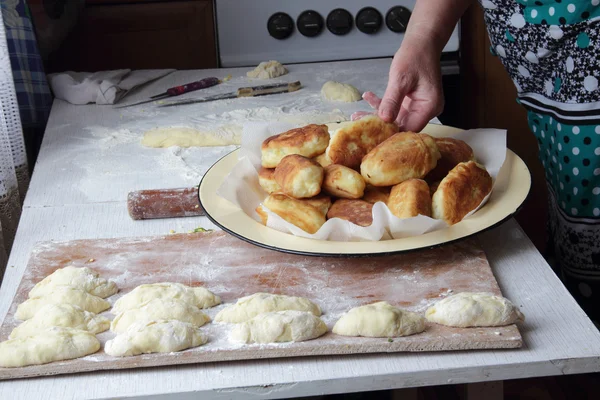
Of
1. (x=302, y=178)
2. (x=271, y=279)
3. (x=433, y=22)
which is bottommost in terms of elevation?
(x=271, y=279)

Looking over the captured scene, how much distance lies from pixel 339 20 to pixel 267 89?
810mm

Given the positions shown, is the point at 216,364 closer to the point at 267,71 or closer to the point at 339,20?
the point at 267,71

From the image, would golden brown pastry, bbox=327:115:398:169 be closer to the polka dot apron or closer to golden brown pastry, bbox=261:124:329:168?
golden brown pastry, bbox=261:124:329:168

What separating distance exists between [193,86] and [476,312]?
4.19 ft

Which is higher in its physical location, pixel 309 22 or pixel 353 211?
pixel 353 211

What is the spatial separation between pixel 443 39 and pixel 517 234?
476 millimetres

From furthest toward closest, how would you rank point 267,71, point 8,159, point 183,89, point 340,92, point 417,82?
point 267,71, point 183,89, point 340,92, point 8,159, point 417,82

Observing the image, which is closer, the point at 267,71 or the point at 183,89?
the point at 183,89

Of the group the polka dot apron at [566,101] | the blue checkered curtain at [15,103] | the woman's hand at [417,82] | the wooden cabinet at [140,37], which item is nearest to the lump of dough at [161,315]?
the woman's hand at [417,82]

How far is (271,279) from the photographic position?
1.00 metres

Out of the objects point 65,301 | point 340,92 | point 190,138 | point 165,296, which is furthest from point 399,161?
point 340,92

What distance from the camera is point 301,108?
5.83 feet

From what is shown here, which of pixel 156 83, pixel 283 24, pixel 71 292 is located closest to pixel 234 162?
pixel 71 292

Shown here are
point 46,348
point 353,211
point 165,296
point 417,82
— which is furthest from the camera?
point 417,82
